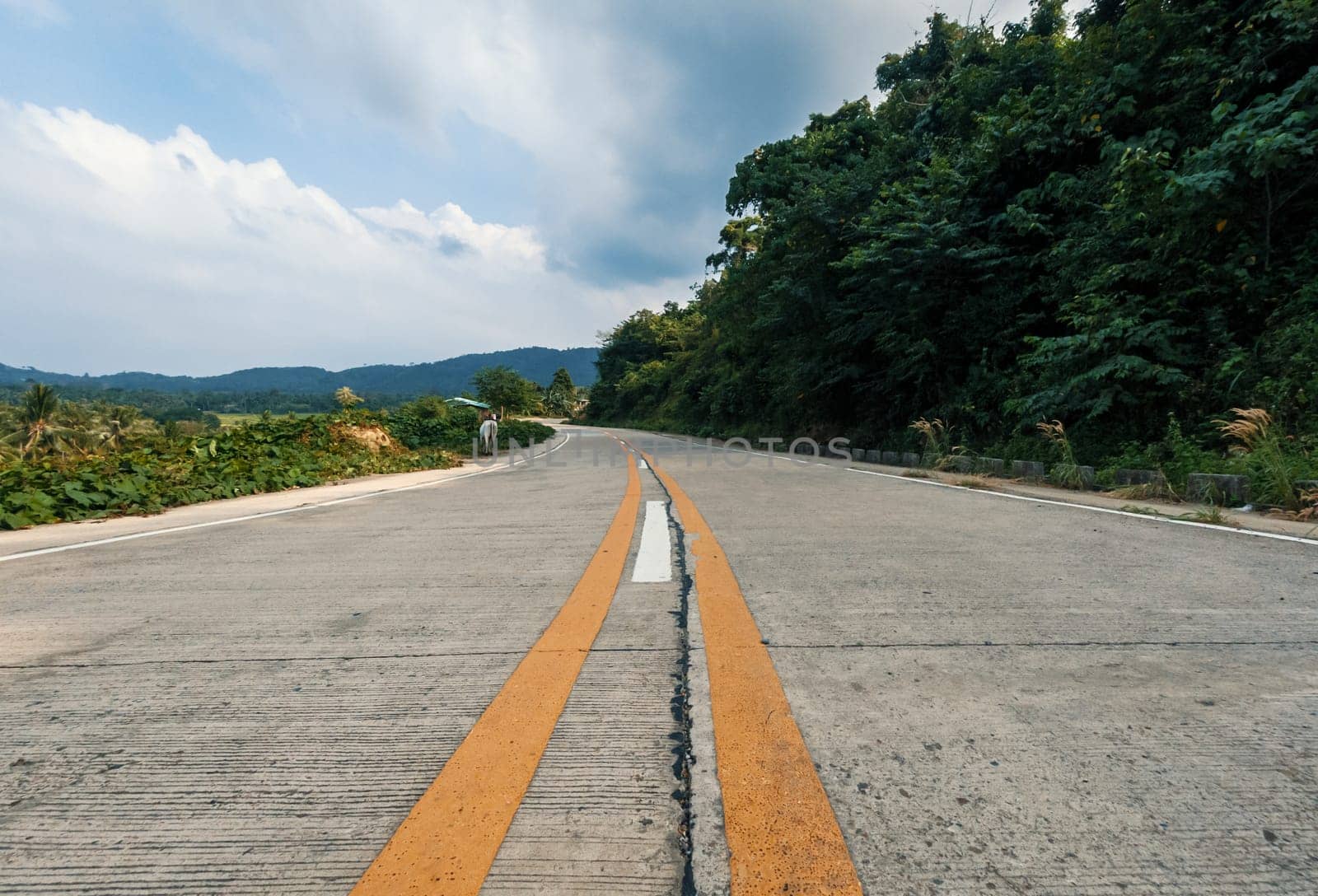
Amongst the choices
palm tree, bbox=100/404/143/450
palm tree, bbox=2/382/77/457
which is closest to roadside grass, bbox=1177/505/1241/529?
palm tree, bbox=2/382/77/457

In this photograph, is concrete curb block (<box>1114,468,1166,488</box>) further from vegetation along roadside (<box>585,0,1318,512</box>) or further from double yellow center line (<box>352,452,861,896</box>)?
double yellow center line (<box>352,452,861,896</box>)

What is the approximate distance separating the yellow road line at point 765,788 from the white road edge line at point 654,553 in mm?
933

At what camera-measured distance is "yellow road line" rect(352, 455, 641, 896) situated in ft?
3.79

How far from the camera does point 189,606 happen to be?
2922 millimetres

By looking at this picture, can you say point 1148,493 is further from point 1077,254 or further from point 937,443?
point 1077,254

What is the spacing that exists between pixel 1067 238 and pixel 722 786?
12.0m

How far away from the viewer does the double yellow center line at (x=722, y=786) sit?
114 cm

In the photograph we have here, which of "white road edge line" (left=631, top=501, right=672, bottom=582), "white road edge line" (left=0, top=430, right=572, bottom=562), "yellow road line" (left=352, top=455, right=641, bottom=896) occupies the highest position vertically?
"white road edge line" (left=631, top=501, right=672, bottom=582)

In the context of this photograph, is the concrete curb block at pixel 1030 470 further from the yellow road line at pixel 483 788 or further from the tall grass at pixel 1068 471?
the yellow road line at pixel 483 788

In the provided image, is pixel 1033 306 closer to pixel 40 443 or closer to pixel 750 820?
pixel 750 820

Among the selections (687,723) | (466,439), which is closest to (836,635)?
(687,723)

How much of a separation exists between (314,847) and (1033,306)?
13.3 metres

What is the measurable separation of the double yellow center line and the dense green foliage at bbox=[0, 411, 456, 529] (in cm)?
675

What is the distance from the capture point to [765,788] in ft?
4.59
